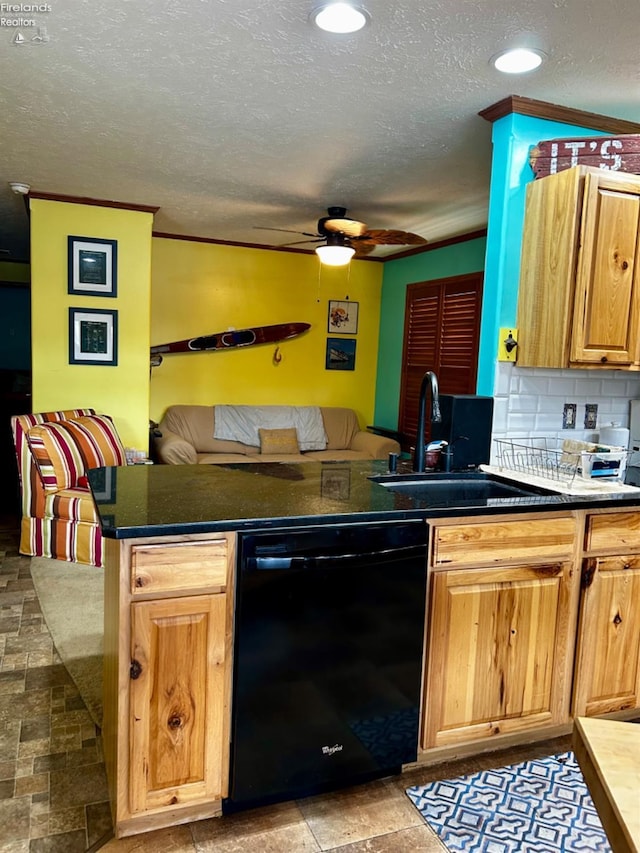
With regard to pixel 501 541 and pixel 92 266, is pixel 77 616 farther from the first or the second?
pixel 92 266

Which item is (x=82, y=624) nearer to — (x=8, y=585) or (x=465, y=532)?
(x=8, y=585)

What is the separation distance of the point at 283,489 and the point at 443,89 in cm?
173

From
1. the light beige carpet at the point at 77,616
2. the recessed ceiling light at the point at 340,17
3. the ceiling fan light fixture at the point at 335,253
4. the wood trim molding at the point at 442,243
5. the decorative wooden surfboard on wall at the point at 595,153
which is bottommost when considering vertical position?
the light beige carpet at the point at 77,616

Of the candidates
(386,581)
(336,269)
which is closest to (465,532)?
(386,581)

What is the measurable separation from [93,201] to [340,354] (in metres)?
2.97

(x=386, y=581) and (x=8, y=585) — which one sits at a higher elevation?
(x=386, y=581)

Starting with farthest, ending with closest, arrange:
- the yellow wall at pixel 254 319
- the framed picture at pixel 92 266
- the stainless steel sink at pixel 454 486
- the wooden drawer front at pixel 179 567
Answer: the yellow wall at pixel 254 319
the framed picture at pixel 92 266
the stainless steel sink at pixel 454 486
the wooden drawer front at pixel 179 567

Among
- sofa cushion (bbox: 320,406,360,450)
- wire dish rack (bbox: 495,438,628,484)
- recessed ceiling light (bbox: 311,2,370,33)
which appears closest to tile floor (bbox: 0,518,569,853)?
wire dish rack (bbox: 495,438,628,484)

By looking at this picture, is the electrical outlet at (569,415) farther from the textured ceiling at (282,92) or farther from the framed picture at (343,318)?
the framed picture at (343,318)

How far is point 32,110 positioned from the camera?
2.87m

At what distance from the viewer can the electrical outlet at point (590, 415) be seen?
288cm

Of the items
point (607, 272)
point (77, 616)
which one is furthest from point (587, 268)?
point (77, 616)

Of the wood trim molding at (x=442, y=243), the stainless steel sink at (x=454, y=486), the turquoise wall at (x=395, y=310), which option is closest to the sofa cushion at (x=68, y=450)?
the stainless steel sink at (x=454, y=486)

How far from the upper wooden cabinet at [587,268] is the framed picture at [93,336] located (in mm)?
3209
